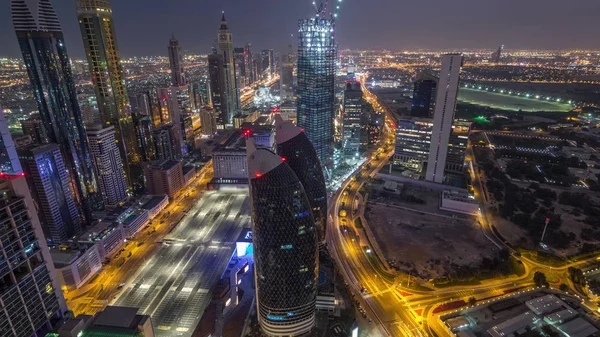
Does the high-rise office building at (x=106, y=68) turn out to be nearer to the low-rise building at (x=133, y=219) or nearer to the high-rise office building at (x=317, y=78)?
the low-rise building at (x=133, y=219)

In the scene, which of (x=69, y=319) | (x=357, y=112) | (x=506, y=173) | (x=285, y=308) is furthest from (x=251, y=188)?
(x=506, y=173)

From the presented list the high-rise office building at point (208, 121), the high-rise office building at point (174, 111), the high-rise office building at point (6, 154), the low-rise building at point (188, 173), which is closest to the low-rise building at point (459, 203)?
the low-rise building at point (188, 173)

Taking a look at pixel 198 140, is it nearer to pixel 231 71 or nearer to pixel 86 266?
pixel 231 71

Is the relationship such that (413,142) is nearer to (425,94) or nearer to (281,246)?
(425,94)

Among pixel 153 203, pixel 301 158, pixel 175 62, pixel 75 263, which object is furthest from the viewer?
pixel 175 62

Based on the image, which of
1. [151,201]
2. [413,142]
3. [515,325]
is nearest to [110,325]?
[151,201]

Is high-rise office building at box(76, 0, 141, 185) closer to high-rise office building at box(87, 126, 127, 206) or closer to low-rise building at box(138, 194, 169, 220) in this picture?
high-rise office building at box(87, 126, 127, 206)
